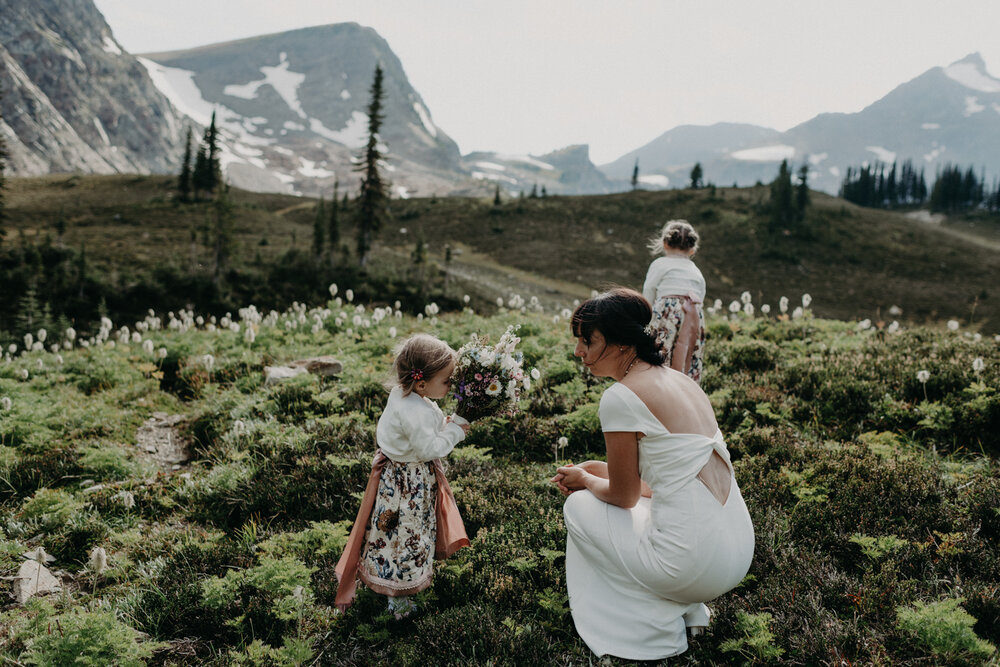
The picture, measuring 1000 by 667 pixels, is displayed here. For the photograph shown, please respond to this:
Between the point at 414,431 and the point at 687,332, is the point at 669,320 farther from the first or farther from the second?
the point at 414,431

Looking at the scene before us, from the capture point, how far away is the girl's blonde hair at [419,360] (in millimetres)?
3773

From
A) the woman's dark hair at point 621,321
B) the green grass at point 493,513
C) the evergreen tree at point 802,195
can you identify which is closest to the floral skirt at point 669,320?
the green grass at point 493,513

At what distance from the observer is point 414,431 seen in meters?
3.73

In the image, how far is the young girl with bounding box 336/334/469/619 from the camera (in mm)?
3787

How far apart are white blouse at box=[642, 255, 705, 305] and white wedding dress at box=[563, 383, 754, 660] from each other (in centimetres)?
371

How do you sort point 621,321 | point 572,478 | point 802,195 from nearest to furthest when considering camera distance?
1. point 621,321
2. point 572,478
3. point 802,195

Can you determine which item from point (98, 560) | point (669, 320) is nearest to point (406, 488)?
point (98, 560)

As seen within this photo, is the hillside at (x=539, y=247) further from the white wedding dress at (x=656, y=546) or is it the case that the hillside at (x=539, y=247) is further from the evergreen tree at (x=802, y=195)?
the white wedding dress at (x=656, y=546)

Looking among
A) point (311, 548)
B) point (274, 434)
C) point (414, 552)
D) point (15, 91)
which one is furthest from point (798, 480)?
point (15, 91)

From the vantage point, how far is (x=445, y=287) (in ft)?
107

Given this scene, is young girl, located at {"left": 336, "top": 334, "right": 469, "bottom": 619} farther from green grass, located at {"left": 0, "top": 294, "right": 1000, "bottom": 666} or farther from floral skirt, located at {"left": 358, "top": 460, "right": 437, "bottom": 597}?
green grass, located at {"left": 0, "top": 294, "right": 1000, "bottom": 666}

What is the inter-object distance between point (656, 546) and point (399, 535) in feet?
6.20

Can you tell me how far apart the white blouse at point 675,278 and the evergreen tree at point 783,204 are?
58.1 meters

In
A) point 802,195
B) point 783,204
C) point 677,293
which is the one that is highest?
point 802,195
